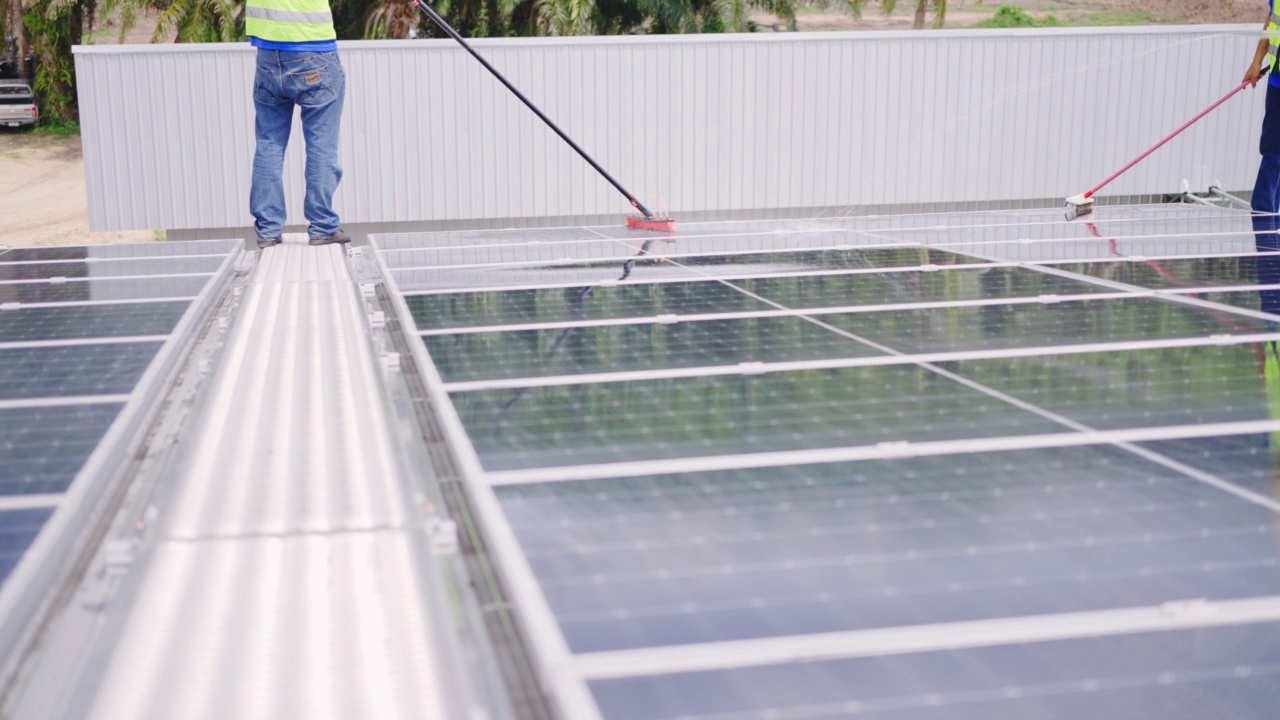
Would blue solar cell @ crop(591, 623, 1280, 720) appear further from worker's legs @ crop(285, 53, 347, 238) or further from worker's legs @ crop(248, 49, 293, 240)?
worker's legs @ crop(248, 49, 293, 240)

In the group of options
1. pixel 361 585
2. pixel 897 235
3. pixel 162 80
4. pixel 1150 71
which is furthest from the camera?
pixel 1150 71

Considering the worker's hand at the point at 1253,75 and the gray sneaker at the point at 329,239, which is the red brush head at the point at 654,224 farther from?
the worker's hand at the point at 1253,75

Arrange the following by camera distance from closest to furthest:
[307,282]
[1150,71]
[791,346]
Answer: [791,346], [307,282], [1150,71]

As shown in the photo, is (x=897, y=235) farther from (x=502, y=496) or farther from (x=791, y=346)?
(x=502, y=496)

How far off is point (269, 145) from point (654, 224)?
9.15 ft

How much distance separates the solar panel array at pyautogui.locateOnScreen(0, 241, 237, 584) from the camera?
10.4 feet

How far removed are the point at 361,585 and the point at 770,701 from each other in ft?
3.34

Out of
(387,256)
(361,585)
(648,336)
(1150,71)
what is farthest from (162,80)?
(361,585)

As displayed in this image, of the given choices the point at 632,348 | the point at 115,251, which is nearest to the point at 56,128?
the point at 115,251

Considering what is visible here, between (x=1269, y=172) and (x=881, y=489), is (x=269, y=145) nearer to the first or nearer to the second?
(x=881, y=489)

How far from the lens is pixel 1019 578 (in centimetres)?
250

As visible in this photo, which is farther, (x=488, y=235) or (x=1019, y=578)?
(x=488, y=235)

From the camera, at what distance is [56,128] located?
37.4 meters

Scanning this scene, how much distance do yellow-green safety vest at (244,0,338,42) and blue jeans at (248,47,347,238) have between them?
4.6 inches
